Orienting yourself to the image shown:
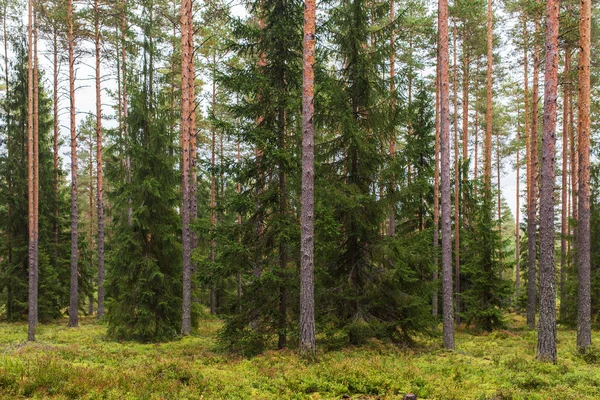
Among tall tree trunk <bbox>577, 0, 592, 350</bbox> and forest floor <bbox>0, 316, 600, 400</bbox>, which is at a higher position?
tall tree trunk <bbox>577, 0, 592, 350</bbox>

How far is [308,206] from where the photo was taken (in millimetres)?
11023

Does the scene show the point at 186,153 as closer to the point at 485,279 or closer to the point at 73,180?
the point at 73,180

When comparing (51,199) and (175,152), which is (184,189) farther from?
(51,199)

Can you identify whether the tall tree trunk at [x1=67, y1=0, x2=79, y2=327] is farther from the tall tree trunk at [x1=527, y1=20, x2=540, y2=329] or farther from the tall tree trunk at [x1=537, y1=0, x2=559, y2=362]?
the tall tree trunk at [x1=527, y1=20, x2=540, y2=329]

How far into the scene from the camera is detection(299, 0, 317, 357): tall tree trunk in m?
10.9

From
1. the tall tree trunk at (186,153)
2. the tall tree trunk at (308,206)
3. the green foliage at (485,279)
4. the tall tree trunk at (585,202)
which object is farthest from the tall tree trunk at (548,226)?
the tall tree trunk at (186,153)

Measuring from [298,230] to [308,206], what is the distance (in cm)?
107

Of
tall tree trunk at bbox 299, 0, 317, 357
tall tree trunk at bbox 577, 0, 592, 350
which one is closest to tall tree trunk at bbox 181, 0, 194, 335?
tall tree trunk at bbox 299, 0, 317, 357

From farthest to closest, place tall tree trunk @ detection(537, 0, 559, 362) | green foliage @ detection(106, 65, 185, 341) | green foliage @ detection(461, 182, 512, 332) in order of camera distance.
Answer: green foliage @ detection(461, 182, 512, 332) < green foliage @ detection(106, 65, 185, 341) < tall tree trunk @ detection(537, 0, 559, 362)

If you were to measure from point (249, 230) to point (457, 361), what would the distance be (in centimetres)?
671

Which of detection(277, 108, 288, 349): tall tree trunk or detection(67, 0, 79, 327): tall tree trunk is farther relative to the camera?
detection(67, 0, 79, 327): tall tree trunk

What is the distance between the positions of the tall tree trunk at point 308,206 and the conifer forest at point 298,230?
0.05 m

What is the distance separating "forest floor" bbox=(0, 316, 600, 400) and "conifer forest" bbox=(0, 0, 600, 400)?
0.19 feet

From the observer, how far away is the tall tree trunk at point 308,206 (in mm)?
10867
